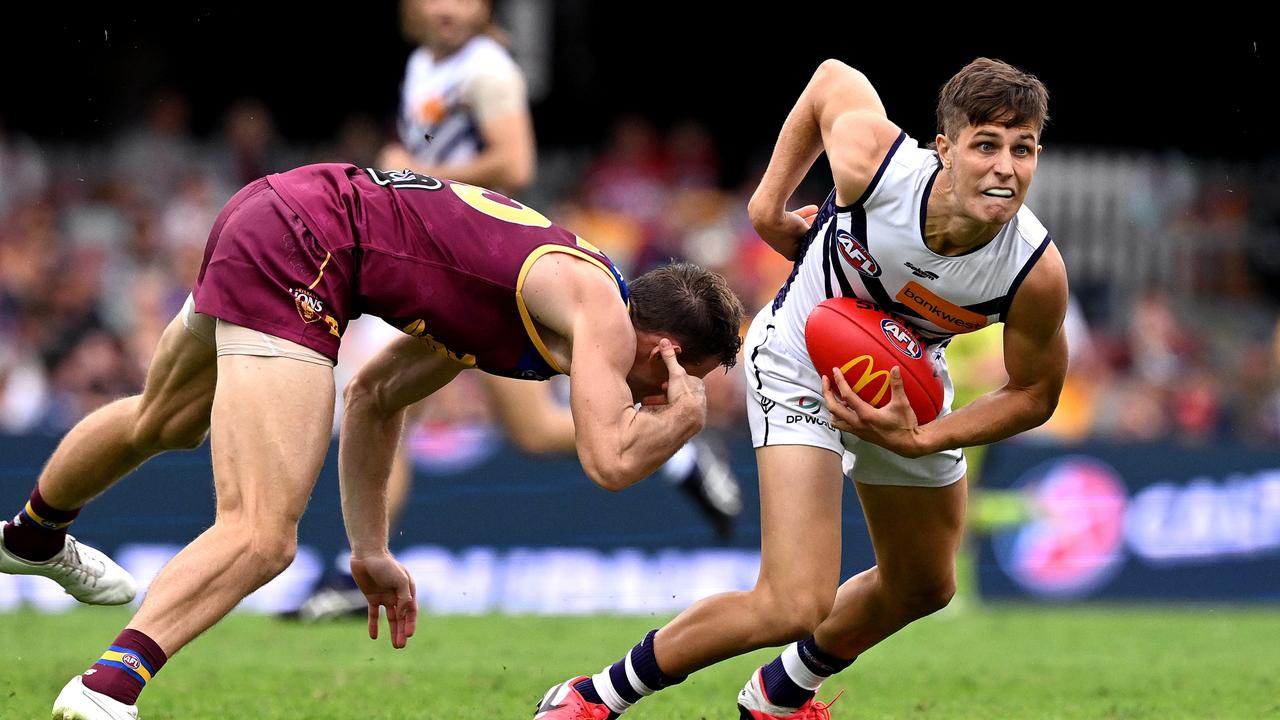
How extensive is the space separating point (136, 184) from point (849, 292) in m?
9.75

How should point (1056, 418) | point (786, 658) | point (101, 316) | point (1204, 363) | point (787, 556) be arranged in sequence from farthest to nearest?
point (1204, 363) → point (1056, 418) → point (101, 316) → point (786, 658) → point (787, 556)

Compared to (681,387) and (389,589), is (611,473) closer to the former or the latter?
(681,387)

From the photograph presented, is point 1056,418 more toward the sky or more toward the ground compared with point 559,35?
more toward the ground

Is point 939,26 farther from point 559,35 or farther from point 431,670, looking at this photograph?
point 431,670

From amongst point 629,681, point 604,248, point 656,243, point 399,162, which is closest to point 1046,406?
point 629,681

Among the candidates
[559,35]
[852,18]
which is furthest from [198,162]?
[852,18]

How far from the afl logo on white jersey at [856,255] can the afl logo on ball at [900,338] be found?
165 mm

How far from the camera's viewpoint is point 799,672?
5.60m

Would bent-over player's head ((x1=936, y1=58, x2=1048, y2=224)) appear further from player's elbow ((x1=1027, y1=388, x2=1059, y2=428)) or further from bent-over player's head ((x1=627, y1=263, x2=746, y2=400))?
bent-over player's head ((x1=627, y1=263, x2=746, y2=400))

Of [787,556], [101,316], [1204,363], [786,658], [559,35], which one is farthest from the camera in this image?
[559,35]

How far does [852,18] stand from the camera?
1756 cm

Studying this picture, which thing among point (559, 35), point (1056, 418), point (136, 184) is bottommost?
point (1056, 418)

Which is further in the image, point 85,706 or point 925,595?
point 925,595

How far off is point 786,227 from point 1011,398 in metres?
0.98
